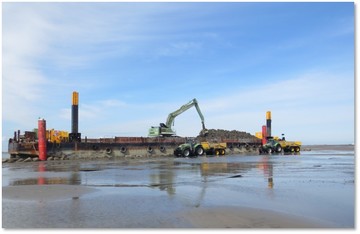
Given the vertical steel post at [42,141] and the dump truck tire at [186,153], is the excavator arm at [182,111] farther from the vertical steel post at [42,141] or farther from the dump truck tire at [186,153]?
the vertical steel post at [42,141]

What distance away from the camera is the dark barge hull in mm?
30734

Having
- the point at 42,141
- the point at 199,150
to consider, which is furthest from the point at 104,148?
Result: the point at 199,150

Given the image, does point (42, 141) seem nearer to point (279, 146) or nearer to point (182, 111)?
point (182, 111)

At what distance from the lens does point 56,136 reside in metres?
32.3

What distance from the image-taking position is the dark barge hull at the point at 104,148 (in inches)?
1210

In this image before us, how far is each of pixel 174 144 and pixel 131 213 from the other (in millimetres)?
34285

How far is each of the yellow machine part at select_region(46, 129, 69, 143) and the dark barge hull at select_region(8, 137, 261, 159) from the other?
664 mm

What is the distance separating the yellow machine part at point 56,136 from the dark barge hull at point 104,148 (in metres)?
0.66

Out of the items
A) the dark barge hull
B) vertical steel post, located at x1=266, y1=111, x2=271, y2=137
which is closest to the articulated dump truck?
the dark barge hull

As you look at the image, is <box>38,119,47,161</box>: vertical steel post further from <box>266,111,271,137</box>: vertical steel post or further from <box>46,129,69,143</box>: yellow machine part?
<box>266,111,271,137</box>: vertical steel post

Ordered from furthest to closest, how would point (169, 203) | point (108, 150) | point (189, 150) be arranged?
point (189, 150), point (108, 150), point (169, 203)

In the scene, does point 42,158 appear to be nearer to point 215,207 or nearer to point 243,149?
point 215,207

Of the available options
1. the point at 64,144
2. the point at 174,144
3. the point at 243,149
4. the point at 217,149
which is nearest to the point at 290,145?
the point at 243,149

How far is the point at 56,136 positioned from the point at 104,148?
16.9 ft
